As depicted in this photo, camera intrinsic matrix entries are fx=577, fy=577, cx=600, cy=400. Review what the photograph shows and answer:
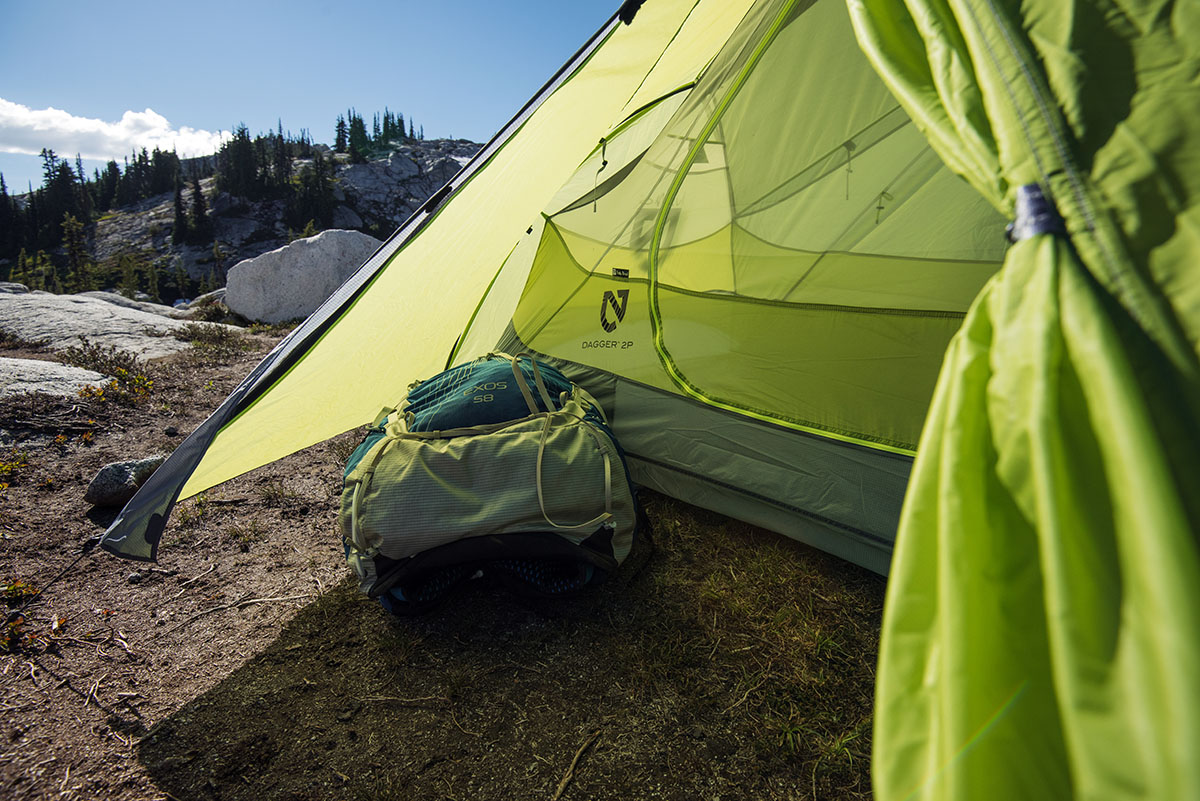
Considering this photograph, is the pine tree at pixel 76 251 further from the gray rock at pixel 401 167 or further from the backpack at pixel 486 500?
the backpack at pixel 486 500

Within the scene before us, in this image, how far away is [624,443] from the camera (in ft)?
8.66

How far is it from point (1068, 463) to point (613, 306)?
2.28 m

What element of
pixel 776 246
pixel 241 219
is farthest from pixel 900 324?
pixel 241 219

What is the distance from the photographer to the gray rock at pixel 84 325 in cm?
711

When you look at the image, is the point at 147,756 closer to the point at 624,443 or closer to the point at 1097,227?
the point at 624,443

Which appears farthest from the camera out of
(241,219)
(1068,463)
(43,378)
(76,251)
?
(241,219)

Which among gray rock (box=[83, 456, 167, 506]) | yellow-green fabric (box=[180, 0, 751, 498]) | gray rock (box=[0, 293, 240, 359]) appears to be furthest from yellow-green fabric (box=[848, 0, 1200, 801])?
gray rock (box=[0, 293, 240, 359])

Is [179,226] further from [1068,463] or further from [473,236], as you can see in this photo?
[1068,463]

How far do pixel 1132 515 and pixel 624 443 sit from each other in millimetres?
2053

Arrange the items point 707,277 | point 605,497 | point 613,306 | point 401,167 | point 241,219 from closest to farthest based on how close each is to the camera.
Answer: point 605,497, point 613,306, point 707,277, point 241,219, point 401,167

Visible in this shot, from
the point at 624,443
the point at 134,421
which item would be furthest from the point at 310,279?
the point at 624,443

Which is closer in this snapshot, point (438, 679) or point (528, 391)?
point (438, 679)

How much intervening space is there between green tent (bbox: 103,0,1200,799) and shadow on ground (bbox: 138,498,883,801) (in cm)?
39

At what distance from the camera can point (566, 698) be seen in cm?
174
